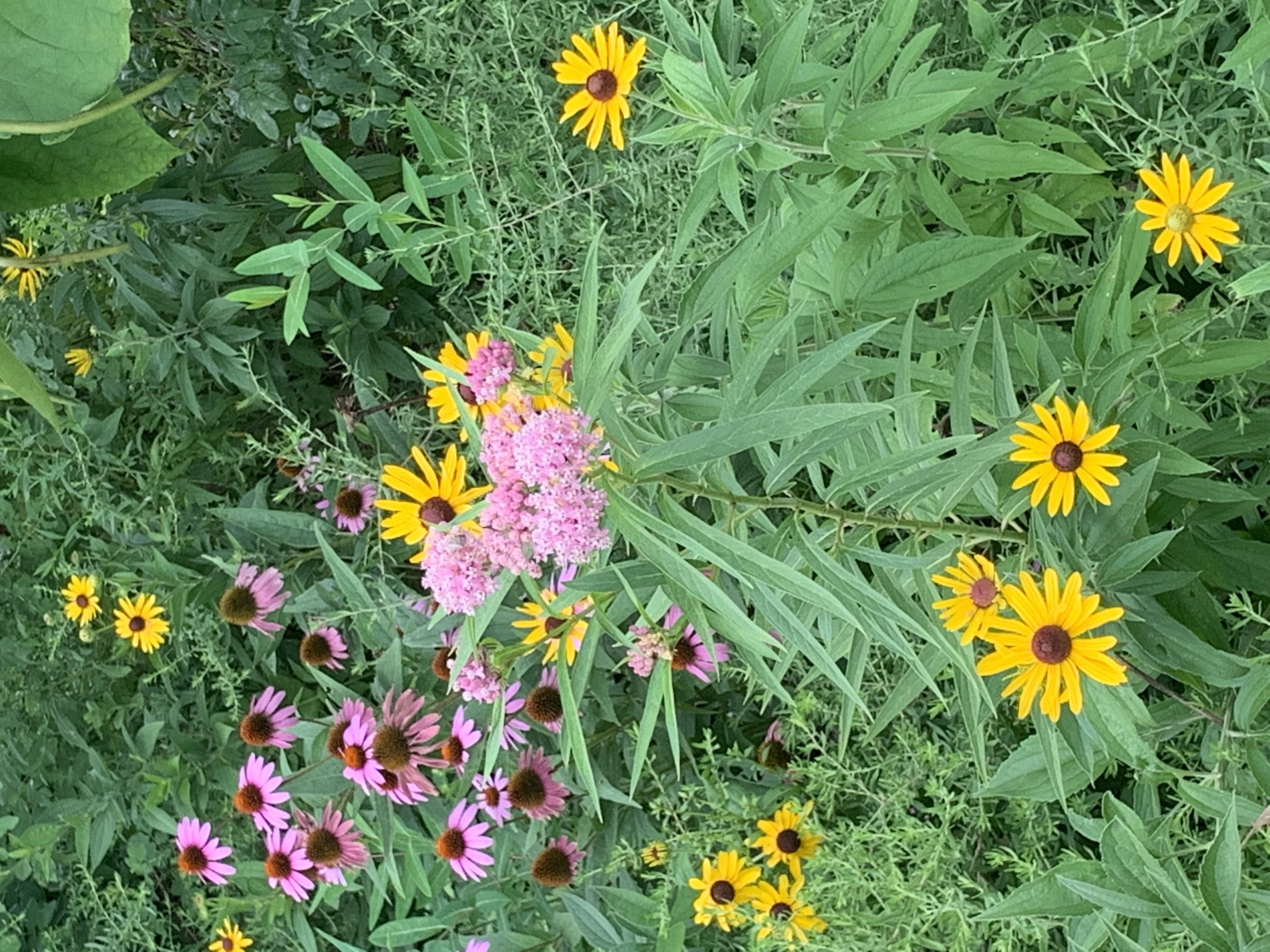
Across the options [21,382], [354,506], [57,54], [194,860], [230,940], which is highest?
[57,54]

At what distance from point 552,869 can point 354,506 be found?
51cm

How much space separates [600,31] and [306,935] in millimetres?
→ 1187

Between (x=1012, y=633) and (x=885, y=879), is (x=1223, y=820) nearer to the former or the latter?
(x=1012, y=633)

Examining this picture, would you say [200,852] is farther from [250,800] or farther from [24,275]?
[24,275]

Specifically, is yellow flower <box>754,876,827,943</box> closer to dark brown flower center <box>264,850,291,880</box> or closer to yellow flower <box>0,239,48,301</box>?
dark brown flower center <box>264,850,291,880</box>

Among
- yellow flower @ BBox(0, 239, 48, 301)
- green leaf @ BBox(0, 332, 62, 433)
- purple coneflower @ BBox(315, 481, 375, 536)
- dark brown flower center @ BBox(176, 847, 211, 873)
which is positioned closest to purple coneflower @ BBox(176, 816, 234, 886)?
dark brown flower center @ BBox(176, 847, 211, 873)

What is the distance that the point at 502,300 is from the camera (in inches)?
43.4

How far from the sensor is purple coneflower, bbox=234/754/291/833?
125 cm

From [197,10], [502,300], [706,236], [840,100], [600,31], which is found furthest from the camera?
[197,10]

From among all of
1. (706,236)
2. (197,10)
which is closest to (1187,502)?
(706,236)

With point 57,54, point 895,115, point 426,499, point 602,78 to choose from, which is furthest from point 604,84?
point 57,54

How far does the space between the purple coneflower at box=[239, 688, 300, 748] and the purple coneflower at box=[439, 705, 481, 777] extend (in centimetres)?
24

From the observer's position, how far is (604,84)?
3.26ft

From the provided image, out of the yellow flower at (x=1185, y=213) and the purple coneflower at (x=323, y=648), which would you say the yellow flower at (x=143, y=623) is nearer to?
the purple coneflower at (x=323, y=648)
